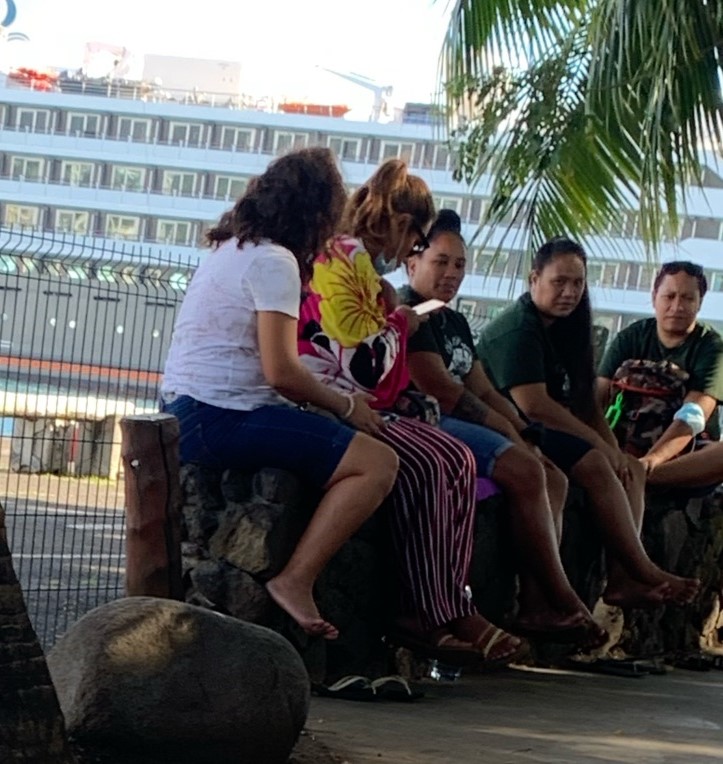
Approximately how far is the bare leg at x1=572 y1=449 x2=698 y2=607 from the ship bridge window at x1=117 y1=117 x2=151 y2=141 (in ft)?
188

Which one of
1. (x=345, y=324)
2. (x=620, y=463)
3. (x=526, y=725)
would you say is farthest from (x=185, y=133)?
Result: (x=526, y=725)

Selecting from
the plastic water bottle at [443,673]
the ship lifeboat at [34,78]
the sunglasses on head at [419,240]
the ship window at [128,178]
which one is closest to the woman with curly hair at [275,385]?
the sunglasses on head at [419,240]

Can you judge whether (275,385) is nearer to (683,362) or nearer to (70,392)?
(683,362)

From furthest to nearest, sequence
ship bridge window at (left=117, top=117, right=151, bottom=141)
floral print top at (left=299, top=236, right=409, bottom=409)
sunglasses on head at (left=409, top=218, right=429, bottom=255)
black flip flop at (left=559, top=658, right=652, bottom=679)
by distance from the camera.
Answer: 1. ship bridge window at (left=117, top=117, right=151, bottom=141)
2. black flip flop at (left=559, top=658, right=652, bottom=679)
3. sunglasses on head at (left=409, top=218, right=429, bottom=255)
4. floral print top at (left=299, top=236, right=409, bottom=409)

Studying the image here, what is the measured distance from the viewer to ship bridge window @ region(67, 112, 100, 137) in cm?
6406

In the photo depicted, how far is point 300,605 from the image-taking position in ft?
17.7

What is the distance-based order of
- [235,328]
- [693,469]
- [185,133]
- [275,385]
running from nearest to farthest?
[275,385] < [235,328] < [693,469] < [185,133]

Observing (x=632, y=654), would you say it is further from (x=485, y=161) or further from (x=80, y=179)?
(x=80, y=179)

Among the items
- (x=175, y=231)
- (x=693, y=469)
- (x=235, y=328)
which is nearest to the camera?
(x=235, y=328)

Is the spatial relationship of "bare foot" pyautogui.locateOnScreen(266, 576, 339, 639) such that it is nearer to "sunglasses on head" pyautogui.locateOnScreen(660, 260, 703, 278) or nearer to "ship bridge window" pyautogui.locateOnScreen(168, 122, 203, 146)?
"sunglasses on head" pyautogui.locateOnScreen(660, 260, 703, 278)

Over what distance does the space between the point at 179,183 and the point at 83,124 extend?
5.81 metres

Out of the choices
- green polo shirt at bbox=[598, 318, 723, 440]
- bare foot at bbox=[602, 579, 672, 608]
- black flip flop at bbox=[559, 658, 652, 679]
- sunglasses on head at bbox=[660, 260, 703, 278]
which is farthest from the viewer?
sunglasses on head at bbox=[660, 260, 703, 278]

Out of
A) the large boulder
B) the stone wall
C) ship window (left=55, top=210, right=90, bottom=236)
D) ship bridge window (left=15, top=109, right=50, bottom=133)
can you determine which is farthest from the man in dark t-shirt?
ship bridge window (left=15, top=109, right=50, bottom=133)

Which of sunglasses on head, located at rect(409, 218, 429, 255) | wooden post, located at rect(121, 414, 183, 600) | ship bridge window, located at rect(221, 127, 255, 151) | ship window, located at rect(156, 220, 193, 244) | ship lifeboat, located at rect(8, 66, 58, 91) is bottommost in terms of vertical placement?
wooden post, located at rect(121, 414, 183, 600)
